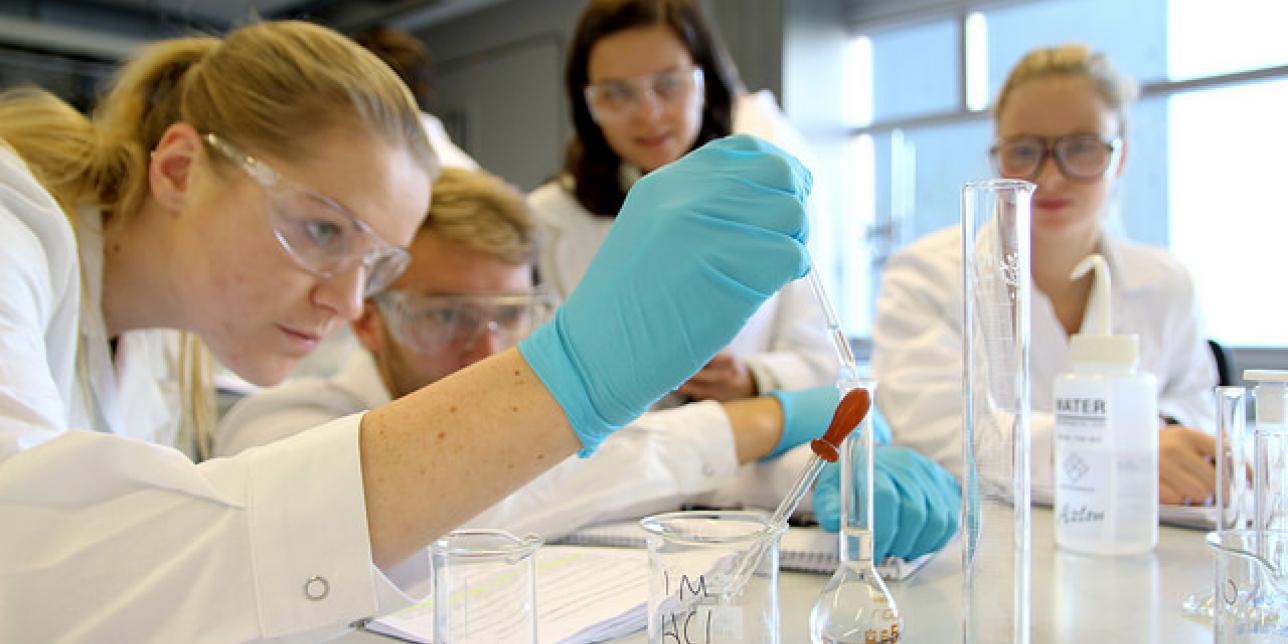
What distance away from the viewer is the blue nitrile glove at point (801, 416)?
4.97 ft

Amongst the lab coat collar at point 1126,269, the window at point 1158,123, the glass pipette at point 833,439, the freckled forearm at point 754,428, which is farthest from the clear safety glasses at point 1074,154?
the window at point 1158,123

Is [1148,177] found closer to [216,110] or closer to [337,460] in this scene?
[216,110]

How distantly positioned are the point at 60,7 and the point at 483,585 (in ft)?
24.6

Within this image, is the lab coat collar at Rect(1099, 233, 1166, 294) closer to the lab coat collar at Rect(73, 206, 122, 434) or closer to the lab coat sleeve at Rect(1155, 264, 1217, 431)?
the lab coat sleeve at Rect(1155, 264, 1217, 431)

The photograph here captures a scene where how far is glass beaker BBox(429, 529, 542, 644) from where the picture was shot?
696 millimetres

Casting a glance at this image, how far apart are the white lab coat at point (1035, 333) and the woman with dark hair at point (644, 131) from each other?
19 cm

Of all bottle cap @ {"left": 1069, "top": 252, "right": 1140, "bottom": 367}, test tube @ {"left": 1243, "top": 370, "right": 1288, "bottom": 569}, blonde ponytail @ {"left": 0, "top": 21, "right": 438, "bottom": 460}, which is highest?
blonde ponytail @ {"left": 0, "top": 21, "right": 438, "bottom": 460}

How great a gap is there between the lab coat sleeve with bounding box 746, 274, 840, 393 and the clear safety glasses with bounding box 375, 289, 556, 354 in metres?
0.60

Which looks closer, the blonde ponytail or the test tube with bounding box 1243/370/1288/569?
the test tube with bounding box 1243/370/1288/569

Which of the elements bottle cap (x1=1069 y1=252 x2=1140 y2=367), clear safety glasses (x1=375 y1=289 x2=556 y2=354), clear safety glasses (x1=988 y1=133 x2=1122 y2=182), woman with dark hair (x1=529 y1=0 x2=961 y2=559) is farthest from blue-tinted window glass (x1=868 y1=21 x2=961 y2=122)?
bottle cap (x1=1069 y1=252 x2=1140 y2=367)

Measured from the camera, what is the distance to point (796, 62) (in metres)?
4.95

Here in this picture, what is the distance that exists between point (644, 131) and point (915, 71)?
3.46 m

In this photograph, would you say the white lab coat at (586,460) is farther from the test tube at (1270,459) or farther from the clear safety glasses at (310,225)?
the test tube at (1270,459)

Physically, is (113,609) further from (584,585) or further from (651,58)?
(651,58)
